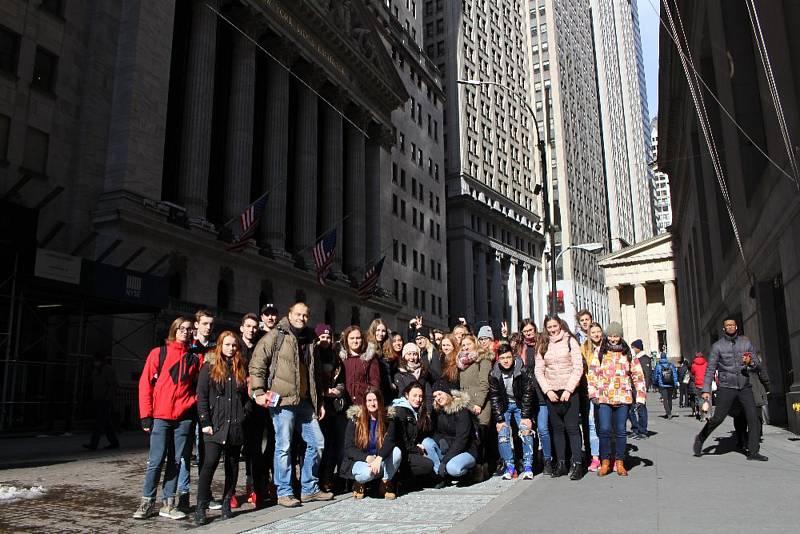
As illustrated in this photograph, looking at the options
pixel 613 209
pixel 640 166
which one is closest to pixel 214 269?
pixel 613 209

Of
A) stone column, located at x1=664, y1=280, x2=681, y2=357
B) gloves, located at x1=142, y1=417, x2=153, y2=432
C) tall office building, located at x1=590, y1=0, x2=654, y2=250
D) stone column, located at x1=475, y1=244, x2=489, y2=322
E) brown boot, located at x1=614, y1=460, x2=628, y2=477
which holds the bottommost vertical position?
brown boot, located at x1=614, y1=460, x2=628, y2=477

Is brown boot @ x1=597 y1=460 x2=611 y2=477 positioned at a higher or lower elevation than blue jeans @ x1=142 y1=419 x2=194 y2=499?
lower

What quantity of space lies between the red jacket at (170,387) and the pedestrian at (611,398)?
5898 mm

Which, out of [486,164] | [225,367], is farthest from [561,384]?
[486,164]

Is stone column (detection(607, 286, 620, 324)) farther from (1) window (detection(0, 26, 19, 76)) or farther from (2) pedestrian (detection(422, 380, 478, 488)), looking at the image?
(2) pedestrian (detection(422, 380, 478, 488))

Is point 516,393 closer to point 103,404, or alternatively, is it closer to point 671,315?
point 103,404

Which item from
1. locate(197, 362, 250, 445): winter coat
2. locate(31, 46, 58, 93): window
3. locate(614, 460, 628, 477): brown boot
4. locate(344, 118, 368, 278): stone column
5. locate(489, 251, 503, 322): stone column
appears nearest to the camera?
locate(197, 362, 250, 445): winter coat

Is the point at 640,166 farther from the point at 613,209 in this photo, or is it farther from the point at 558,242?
the point at 558,242

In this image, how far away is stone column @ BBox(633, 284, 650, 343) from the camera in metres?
64.9

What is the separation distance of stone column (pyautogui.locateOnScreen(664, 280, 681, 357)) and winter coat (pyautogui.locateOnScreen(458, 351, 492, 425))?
195ft

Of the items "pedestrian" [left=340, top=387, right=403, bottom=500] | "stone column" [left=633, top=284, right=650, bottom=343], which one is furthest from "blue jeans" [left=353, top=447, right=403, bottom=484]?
"stone column" [left=633, top=284, right=650, bottom=343]

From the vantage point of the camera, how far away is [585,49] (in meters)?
129

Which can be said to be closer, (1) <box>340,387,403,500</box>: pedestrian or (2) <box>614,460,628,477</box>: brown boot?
(1) <box>340,387,403,500</box>: pedestrian

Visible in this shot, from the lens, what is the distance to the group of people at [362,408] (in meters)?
7.73
